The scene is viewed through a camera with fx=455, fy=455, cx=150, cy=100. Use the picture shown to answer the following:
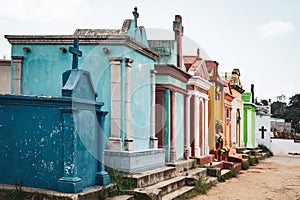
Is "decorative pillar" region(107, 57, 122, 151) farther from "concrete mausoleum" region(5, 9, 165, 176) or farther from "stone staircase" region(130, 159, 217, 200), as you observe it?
"stone staircase" region(130, 159, 217, 200)

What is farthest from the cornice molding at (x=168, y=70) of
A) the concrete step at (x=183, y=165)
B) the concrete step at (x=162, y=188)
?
the concrete step at (x=162, y=188)

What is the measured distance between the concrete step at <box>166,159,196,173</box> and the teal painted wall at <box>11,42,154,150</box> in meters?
1.91

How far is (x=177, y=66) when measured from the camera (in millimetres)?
15906

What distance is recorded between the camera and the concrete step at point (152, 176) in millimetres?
10720

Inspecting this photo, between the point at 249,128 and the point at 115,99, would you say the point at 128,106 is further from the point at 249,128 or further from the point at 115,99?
the point at 249,128

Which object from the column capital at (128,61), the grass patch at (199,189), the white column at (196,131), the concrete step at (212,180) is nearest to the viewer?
the column capital at (128,61)

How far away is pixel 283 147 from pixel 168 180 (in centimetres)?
2876

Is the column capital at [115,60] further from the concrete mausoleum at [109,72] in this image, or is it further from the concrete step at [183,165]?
the concrete step at [183,165]

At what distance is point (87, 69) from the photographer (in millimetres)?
11508

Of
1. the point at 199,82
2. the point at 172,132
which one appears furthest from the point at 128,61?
the point at 199,82

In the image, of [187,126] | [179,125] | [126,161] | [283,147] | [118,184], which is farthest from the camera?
[283,147]

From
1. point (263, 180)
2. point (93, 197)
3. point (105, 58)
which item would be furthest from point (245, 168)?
point (93, 197)

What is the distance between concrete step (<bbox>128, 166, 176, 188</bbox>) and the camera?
10720 millimetres

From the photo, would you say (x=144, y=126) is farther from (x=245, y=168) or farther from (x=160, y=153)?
(x=245, y=168)
